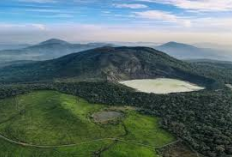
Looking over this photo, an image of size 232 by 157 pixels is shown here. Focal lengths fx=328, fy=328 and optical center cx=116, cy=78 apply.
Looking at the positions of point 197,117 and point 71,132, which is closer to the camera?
point 71,132

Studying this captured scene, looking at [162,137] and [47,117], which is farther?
[47,117]

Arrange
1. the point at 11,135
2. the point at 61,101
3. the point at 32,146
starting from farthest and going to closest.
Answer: the point at 61,101 → the point at 11,135 → the point at 32,146

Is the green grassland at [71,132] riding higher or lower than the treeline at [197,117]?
lower

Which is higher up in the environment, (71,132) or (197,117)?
(197,117)

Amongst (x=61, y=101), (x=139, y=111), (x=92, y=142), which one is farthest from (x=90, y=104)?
(x=92, y=142)

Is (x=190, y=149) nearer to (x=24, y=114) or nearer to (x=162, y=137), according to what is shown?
(x=162, y=137)

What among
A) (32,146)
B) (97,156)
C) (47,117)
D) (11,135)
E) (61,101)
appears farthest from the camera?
(61,101)

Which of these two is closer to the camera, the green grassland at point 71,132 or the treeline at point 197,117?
the green grassland at point 71,132
